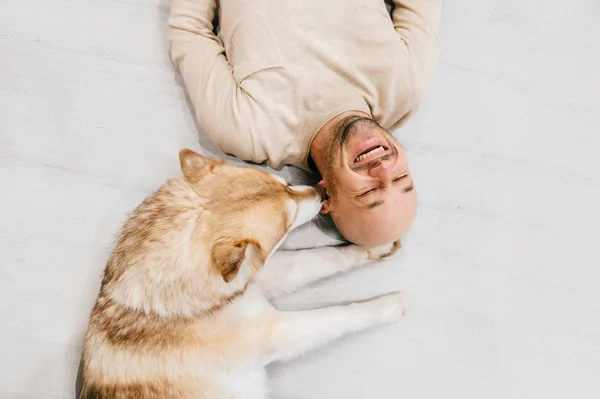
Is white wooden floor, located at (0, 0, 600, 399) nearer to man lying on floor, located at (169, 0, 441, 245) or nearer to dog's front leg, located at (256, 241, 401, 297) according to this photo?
dog's front leg, located at (256, 241, 401, 297)

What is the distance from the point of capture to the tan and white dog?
115cm

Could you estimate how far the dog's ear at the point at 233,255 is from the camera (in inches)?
41.6

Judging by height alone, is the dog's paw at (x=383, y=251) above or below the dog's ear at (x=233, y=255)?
below

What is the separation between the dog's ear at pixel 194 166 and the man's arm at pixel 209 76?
23cm

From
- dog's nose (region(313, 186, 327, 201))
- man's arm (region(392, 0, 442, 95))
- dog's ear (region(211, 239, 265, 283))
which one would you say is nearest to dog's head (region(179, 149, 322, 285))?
dog's ear (region(211, 239, 265, 283))

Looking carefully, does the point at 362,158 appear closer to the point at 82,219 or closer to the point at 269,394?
the point at 269,394

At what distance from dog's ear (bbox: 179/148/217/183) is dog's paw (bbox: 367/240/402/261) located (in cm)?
70

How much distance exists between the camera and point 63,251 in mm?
1675

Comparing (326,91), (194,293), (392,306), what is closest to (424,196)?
(392,306)

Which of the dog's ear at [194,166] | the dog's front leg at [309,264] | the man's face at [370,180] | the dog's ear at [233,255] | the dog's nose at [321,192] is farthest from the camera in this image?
the dog's front leg at [309,264]

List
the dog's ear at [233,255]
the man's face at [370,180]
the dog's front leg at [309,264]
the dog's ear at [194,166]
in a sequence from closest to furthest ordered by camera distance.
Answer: the dog's ear at [233,255]
the dog's ear at [194,166]
the man's face at [370,180]
the dog's front leg at [309,264]

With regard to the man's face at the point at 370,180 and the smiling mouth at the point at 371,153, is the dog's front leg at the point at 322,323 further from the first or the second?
the smiling mouth at the point at 371,153

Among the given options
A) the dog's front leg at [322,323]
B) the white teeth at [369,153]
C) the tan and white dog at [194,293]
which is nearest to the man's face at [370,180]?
the white teeth at [369,153]

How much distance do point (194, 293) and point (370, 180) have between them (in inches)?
24.2
